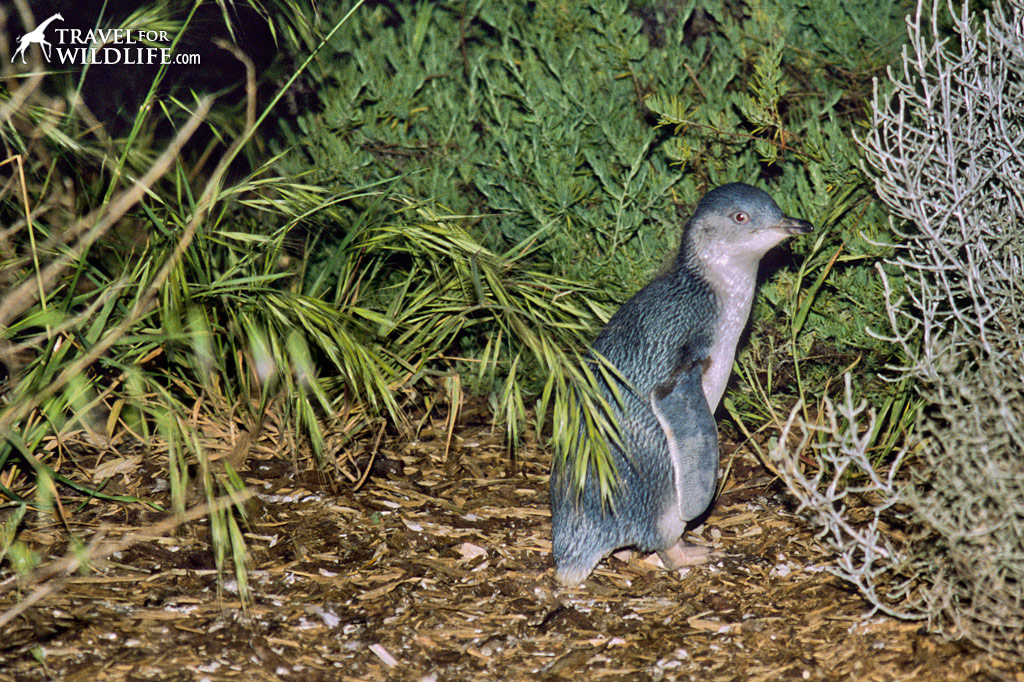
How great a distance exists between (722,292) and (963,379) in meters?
0.63

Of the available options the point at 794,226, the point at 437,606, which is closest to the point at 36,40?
the point at 437,606

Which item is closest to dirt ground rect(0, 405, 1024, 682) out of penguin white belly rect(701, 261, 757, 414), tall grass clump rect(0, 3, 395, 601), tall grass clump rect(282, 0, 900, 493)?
tall grass clump rect(0, 3, 395, 601)

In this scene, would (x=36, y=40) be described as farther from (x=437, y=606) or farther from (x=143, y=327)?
(x=437, y=606)

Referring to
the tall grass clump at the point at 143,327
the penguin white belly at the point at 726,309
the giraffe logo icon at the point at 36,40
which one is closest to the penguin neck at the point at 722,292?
the penguin white belly at the point at 726,309

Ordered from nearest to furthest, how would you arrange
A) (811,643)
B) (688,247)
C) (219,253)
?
(811,643) → (688,247) → (219,253)

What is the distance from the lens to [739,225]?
2.41 m

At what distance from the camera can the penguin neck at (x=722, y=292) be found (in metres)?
2.45

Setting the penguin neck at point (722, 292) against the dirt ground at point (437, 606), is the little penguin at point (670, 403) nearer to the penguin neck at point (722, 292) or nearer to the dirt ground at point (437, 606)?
the penguin neck at point (722, 292)

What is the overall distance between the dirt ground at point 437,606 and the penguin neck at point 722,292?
1.69 ft

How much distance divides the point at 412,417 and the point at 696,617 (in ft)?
4.33

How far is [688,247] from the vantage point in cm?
249

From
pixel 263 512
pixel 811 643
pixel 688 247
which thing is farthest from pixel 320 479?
pixel 811 643

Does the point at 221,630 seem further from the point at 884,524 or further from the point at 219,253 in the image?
the point at 884,524

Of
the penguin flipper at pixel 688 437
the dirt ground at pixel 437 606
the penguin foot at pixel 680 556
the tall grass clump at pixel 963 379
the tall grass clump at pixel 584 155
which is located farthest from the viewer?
the tall grass clump at pixel 584 155
